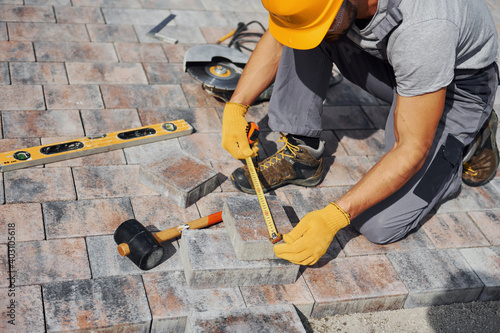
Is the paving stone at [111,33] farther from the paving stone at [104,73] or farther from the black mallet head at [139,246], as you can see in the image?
the black mallet head at [139,246]

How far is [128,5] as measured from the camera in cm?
571

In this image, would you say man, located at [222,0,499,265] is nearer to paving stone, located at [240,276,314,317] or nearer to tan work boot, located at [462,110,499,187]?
tan work boot, located at [462,110,499,187]

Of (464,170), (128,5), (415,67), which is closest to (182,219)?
(415,67)

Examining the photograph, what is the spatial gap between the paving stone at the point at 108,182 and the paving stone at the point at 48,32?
6.18 ft

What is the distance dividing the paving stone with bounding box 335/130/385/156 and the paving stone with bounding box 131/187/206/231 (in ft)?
4.79

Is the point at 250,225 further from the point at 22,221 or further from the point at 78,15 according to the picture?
the point at 78,15

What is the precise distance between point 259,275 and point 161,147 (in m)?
1.42

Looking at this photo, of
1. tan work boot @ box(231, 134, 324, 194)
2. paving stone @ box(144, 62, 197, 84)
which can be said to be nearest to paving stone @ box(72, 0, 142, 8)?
paving stone @ box(144, 62, 197, 84)

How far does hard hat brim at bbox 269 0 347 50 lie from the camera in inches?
109

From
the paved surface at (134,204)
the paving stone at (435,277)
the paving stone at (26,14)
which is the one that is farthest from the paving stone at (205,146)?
the paving stone at (26,14)

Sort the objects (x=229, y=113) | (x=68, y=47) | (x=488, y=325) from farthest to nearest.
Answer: (x=68, y=47), (x=229, y=113), (x=488, y=325)

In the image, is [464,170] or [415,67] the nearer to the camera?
[415,67]

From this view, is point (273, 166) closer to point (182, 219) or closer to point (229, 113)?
point (229, 113)

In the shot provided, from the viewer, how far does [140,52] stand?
5.04 m
